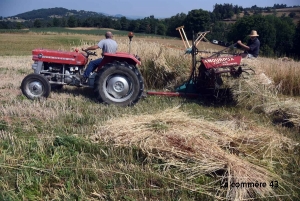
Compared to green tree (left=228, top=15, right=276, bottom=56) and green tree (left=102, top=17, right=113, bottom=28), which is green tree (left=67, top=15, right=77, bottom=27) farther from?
green tree (left=228, top=15, right=276, bottom=56)

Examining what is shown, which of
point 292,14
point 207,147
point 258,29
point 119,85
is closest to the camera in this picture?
point 207,147

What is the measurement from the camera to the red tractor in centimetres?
623

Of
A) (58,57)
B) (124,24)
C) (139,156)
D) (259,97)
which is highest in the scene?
(124,24)

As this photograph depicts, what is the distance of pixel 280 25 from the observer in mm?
29688

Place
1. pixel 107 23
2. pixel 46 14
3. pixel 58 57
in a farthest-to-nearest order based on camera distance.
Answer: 1. pixel 46 14
2. pixel 107 23
3. pixel 58 57

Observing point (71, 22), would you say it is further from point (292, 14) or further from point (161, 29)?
point (292, 14)

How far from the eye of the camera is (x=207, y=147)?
12.5 ft

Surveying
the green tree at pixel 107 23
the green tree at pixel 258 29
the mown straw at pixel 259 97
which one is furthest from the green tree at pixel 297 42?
the green tree at pixel 107 23

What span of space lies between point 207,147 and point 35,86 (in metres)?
3.94

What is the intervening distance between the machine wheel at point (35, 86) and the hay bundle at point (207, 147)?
231 cm

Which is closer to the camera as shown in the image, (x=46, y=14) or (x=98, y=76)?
(x=98, y=76)

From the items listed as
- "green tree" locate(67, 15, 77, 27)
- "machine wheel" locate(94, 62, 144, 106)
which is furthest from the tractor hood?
"green tree" locate(67, 15, 77, 27)

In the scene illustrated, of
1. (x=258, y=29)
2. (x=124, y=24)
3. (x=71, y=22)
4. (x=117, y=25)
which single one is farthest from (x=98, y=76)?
(x=71, y=22)

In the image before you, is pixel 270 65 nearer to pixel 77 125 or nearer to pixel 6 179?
pixel 77 125
